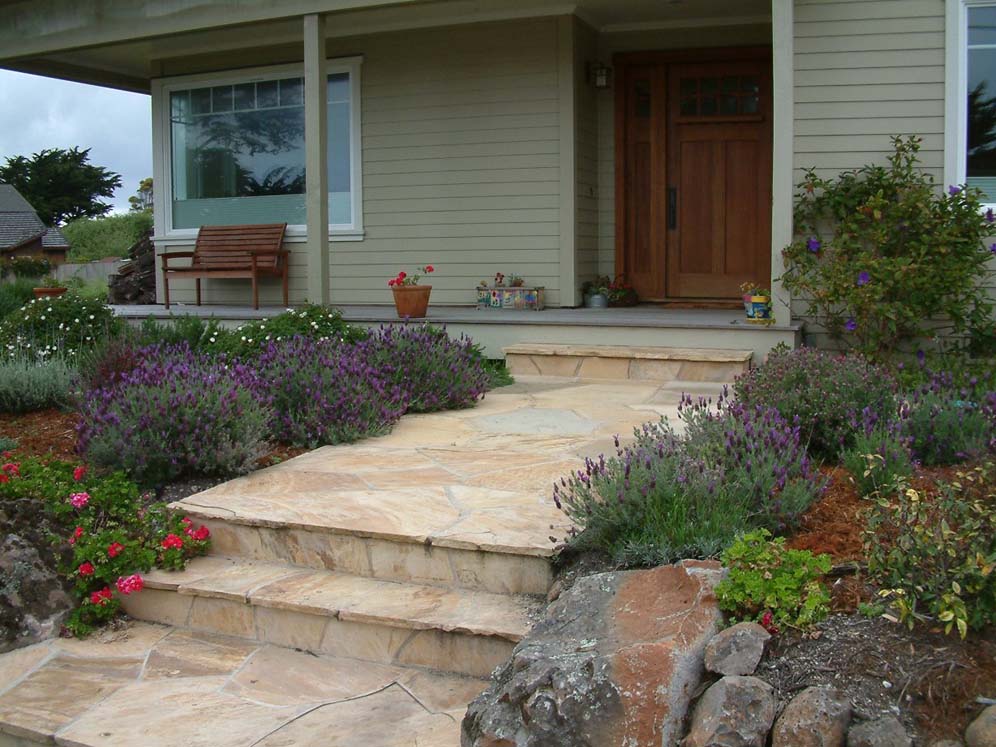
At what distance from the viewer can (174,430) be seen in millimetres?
4426

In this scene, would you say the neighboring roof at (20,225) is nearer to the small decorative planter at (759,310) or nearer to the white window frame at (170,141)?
the white window frame at (170,141)

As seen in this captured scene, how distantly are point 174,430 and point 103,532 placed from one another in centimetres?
73

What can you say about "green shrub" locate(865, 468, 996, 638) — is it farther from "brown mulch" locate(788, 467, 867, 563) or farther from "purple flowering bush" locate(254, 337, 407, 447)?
"purple flowering bush" locate(254, 337, 407, 447)

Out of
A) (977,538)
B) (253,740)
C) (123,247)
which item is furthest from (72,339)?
(123,247)

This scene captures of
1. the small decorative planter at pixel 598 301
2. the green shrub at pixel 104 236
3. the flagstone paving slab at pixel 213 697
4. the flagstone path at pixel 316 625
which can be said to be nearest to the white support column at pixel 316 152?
the small decorative planter at pixel 598 301

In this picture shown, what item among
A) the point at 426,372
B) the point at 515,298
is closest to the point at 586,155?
the point at 515,298

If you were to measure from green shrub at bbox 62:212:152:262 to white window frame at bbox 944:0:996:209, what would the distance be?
2398 cm

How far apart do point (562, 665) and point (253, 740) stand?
0.94 metres

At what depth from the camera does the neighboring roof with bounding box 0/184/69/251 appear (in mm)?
40500

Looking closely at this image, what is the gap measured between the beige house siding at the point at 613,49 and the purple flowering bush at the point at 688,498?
6001mm

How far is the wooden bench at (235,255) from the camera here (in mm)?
9555

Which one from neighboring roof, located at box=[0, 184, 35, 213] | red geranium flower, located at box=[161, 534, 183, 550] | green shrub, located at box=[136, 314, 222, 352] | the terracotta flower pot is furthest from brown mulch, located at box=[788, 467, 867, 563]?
neighboring roof, located at box=[0, 184, 35, 213]

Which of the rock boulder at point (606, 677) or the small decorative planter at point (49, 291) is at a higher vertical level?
the small decorative planter at point (49, 291)

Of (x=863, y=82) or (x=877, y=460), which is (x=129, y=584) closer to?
(x=877, y=460)
